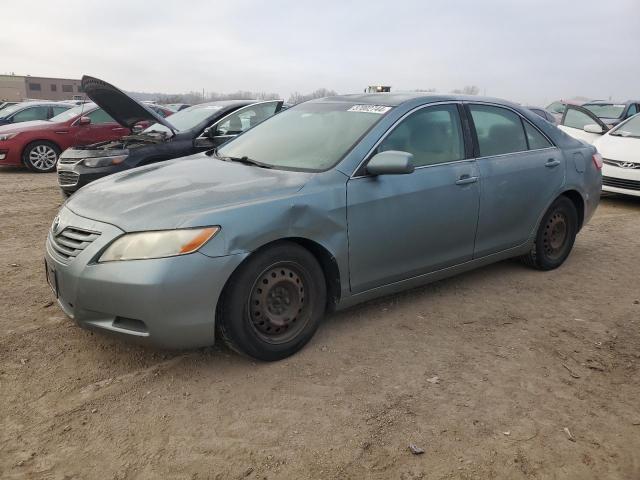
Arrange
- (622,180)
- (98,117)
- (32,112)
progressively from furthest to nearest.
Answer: (32,112), (98,117), (622,180)

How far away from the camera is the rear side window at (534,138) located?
468 cm

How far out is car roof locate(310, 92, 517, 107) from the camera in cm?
398

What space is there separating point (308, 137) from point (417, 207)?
3.06 ft

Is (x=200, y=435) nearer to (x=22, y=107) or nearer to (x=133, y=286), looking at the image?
(x=133, y=286)

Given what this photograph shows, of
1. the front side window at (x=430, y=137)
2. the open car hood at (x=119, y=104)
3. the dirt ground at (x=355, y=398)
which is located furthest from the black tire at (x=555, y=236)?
the open car hood at (x=119, y=104)

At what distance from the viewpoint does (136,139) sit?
6.81 metres

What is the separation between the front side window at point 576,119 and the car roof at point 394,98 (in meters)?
7.15

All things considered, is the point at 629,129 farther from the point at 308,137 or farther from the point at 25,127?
the point at 25,127

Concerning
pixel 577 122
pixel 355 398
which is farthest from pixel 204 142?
Result: pixel 577 122

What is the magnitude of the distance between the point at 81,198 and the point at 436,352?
2442mm

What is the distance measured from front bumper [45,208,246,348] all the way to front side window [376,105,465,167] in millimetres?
1495

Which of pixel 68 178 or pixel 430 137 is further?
pixel 68 178

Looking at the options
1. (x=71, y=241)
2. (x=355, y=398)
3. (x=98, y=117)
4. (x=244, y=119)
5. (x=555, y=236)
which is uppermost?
(x=98, y=117)

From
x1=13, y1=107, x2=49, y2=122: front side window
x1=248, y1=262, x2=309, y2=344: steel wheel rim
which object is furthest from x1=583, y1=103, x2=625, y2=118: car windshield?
x1=13, y1=107, x2=49, y2=122: front side window
